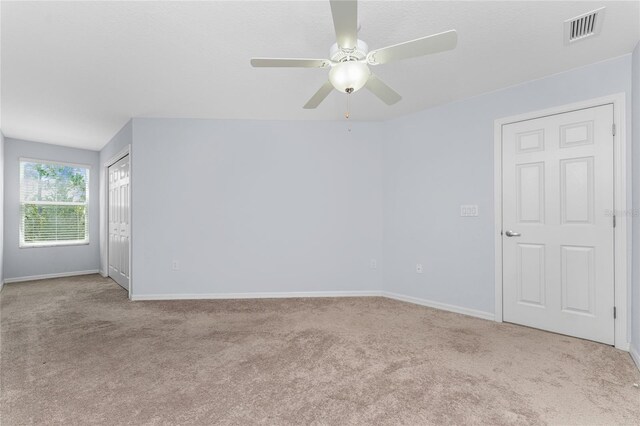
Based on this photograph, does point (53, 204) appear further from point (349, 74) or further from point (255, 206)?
point (349, 74)

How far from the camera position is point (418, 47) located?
1.64 m

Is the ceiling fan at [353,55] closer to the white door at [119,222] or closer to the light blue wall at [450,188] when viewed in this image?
the light blue wall at [450,188]

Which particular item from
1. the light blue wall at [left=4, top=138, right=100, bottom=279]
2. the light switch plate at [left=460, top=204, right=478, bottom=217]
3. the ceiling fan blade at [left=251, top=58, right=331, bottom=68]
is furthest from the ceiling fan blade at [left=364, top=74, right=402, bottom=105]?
the light blue wall at [left=4, top=138, right=100, bottom=279]

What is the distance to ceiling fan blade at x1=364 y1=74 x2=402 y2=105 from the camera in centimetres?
202

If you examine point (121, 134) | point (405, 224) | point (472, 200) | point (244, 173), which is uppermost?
point (121, 134)

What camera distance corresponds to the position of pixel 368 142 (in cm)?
422

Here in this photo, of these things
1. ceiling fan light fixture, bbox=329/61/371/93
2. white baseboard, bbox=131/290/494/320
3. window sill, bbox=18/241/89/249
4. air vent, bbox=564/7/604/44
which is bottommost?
white baseboard, bbox=131/290/494/320

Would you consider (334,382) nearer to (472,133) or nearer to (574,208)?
(574,208)

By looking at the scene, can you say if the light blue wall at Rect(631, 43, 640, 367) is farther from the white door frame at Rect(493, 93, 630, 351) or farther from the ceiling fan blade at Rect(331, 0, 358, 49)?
the ceiling fan blade at Rect(331, 0, 358, 49)

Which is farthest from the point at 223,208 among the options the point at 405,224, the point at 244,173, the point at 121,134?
the point at 405,224

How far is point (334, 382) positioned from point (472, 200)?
2491mm

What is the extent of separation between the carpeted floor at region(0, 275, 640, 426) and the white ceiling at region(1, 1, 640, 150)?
2.38 m

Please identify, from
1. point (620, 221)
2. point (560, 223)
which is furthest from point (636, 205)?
point (560, 223)

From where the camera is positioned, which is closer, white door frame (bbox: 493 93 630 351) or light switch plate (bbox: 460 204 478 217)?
white door frame (bbox: 493 93 630 351)
